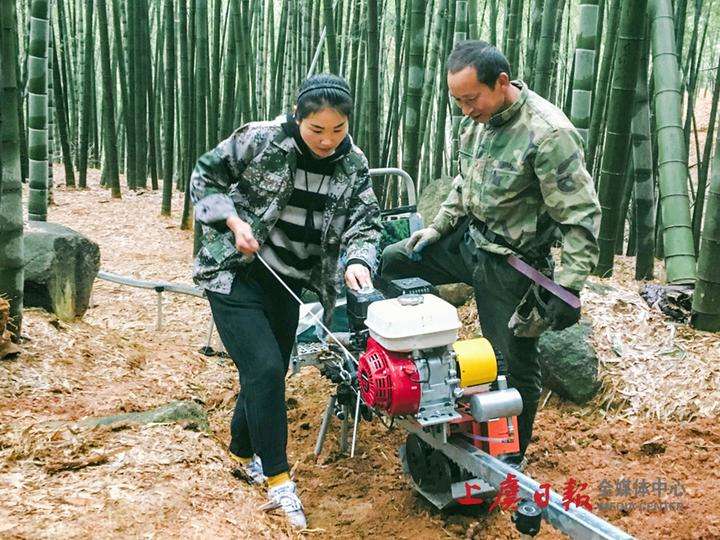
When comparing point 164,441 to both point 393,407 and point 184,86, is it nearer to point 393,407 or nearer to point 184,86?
point 393,407

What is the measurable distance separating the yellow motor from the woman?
1.27 ft

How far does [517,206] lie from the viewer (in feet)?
8.05

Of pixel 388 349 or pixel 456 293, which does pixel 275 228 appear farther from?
pixel 456 293

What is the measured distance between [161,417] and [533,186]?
1.58m

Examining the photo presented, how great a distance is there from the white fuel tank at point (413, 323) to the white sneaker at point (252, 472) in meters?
0.69

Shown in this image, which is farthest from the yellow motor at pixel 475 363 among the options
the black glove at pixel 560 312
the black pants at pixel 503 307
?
the black pants at pixel 503 307

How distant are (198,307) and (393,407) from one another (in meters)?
3.46

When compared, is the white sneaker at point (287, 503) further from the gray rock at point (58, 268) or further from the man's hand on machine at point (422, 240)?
the gray rock at point (58, 268)

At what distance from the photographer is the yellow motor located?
2082mm

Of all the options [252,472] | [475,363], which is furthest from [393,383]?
[252,472]

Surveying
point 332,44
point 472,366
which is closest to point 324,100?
point 472,366

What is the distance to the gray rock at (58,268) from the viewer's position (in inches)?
142

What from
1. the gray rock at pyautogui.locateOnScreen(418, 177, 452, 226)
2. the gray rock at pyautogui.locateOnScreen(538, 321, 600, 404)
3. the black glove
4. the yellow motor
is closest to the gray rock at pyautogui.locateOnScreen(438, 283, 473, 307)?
the gray rock at pyautogui.locateOnScreen(418, 177, 452, 226)

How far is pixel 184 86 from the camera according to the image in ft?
23.5
